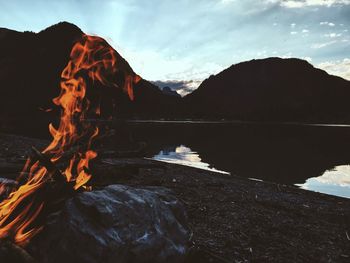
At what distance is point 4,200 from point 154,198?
2.85 metres

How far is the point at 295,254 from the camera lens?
823 cm

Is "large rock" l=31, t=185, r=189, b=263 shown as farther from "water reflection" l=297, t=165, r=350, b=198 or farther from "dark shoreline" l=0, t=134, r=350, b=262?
"water reflection" l=297, t=165, r=350, b=198

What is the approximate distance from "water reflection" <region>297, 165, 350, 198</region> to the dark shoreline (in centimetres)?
951

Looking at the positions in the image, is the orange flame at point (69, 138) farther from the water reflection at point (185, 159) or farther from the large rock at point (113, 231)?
the water reflection at point (185, 159)

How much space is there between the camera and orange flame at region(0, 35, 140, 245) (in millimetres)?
5504

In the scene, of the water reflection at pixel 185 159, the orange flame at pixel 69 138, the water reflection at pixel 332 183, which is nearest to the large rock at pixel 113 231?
the orange flame at pixel 69 138

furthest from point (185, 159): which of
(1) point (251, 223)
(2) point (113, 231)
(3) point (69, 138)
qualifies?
(2) point (113, 231)

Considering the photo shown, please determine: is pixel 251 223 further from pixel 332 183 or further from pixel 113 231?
pixel 332 183

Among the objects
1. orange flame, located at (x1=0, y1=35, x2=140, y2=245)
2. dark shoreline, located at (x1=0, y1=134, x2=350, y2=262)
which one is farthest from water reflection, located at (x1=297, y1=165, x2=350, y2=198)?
orange flame, located at (x1=0, y1=35, x2=140, y2=245)

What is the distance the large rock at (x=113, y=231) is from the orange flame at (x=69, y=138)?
19.8 inches

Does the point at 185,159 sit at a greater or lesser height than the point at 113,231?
lesser

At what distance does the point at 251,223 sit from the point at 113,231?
6518mm

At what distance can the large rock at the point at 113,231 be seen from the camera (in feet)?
16.0

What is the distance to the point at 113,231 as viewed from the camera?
16.9ft
